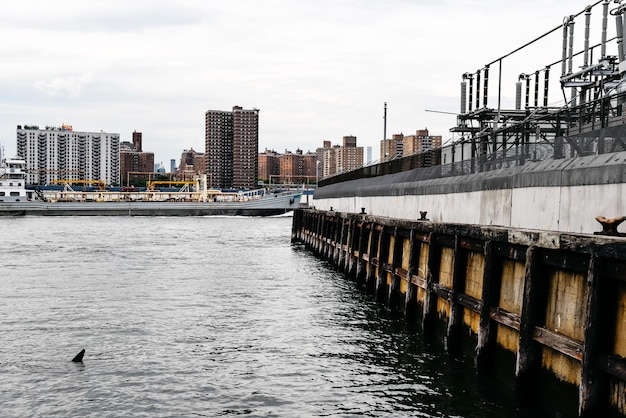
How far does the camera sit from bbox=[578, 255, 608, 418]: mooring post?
1005 cm

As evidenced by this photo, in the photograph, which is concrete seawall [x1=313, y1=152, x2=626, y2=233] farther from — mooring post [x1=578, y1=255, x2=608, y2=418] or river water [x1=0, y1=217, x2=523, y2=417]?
river water [x1=0, y1=217, x2=523, y2=417]

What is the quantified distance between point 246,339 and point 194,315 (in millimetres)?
4668

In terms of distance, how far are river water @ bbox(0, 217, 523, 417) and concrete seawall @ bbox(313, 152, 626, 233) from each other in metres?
3.88

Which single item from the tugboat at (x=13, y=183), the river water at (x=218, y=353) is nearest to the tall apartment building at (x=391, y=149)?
the river water at (x=218, y=353)

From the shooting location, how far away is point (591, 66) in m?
21.7

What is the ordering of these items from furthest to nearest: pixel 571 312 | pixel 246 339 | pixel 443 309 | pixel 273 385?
pixel 246 339 < pixel 443 309 < pixel 273 385 < pixel 571 312

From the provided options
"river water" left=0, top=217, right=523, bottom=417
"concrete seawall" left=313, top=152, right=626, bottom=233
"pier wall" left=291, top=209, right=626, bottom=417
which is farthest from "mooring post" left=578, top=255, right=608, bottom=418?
"river water" left=0, top=217, right=523, bottom=417

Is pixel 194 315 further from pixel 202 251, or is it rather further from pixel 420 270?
pixel 202 251

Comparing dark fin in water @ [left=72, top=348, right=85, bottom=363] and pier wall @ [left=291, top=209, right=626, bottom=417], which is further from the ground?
pier wall @ [left=291, top=209, right=626, bottom=417]

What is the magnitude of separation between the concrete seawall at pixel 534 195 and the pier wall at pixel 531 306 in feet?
4.16

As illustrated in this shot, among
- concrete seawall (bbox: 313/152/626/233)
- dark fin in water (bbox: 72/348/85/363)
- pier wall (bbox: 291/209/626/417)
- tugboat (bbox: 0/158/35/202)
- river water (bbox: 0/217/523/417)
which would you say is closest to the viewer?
pier wall (bbox: 291/209/626/417)

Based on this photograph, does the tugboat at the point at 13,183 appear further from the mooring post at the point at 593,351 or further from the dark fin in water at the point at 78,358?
the mooring post at the point at 593,351

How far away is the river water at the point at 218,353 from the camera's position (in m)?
13.8

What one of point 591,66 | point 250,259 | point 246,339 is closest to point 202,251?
point 250,259
